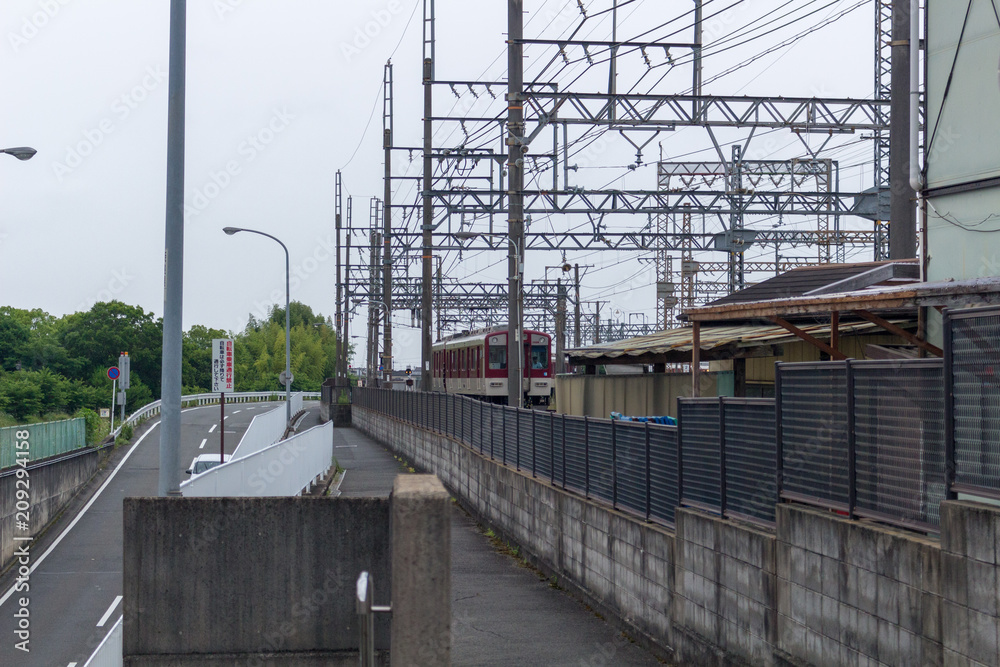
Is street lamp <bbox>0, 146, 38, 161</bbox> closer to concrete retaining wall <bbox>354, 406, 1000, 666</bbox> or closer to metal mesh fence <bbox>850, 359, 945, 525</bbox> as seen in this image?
concrete retaining wall <bbox>354, 406, 1000, 666</bbox>

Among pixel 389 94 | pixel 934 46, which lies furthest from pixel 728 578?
pixel 389 94

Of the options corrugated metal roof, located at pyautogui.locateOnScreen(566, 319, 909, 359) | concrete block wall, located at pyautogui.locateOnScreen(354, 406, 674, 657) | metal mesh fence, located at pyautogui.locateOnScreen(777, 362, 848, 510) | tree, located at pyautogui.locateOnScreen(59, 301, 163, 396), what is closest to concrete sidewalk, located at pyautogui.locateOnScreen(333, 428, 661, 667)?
concrete block wall, located at pyautogui.locateOnScreen(354, 406, 674, 657)

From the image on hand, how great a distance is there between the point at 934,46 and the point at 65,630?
13403 millimetres

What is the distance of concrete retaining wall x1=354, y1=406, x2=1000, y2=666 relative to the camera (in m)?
5.39

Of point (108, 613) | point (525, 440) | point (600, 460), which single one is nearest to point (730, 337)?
point (525, 440)

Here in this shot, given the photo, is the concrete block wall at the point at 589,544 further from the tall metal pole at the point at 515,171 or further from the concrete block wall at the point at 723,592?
the tall metal pole at the point at 515,171

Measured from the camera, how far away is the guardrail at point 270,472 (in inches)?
462

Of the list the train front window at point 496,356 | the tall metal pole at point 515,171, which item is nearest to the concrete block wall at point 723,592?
the tall metal pole at point 515,171

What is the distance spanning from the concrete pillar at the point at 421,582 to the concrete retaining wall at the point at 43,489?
50.2ft

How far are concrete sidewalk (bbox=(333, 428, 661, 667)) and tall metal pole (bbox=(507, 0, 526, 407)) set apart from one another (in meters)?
4.20

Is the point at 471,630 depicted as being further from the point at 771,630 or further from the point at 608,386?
the point at 608,386

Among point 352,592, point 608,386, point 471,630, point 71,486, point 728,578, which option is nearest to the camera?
point 352,592

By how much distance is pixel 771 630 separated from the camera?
759 centimetres

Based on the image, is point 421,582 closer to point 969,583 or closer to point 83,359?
point 969,583
